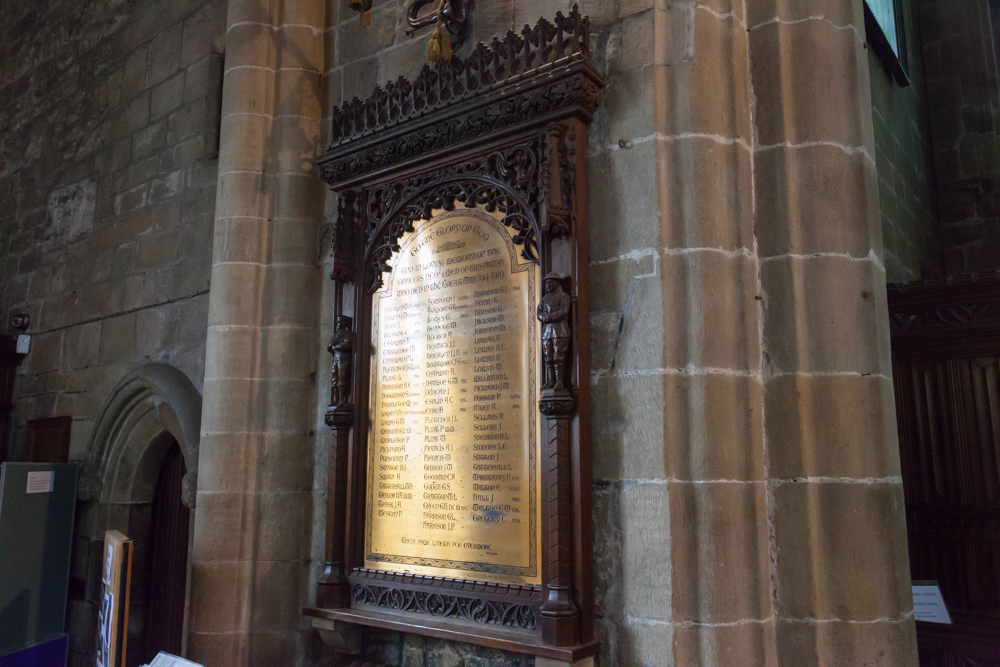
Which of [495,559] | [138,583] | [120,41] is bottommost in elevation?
[138,583]

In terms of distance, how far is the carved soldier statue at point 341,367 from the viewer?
3332mm

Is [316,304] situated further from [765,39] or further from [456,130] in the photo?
[765,39]

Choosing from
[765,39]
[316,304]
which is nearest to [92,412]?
[316,304]

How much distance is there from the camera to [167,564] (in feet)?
16.7

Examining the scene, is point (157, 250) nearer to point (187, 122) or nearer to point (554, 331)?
point (187, 122)

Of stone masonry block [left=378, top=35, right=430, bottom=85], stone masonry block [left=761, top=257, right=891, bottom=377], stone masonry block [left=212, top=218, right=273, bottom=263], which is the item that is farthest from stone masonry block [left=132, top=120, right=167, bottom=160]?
stone masonry block [left=761, top=257, right=891, bottom=377]

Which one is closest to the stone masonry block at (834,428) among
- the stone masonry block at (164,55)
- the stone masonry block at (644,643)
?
the stone masonry block at (644,643)

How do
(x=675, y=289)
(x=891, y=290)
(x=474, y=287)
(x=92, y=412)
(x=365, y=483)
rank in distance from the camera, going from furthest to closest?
1. (x=92, y=412)
2. (x=891, y=290)
3. (x=365, y=483)
4. (x=474, y=287)
5. (x=675, y=289)

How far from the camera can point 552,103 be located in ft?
9.20

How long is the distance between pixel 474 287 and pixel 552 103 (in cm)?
73

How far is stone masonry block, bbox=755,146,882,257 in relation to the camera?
2.55 metres

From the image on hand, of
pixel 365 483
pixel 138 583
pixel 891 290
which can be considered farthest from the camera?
pixel 138 583

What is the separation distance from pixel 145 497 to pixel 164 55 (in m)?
→ 3.03

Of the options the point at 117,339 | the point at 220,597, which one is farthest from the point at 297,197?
the point at 117,339
